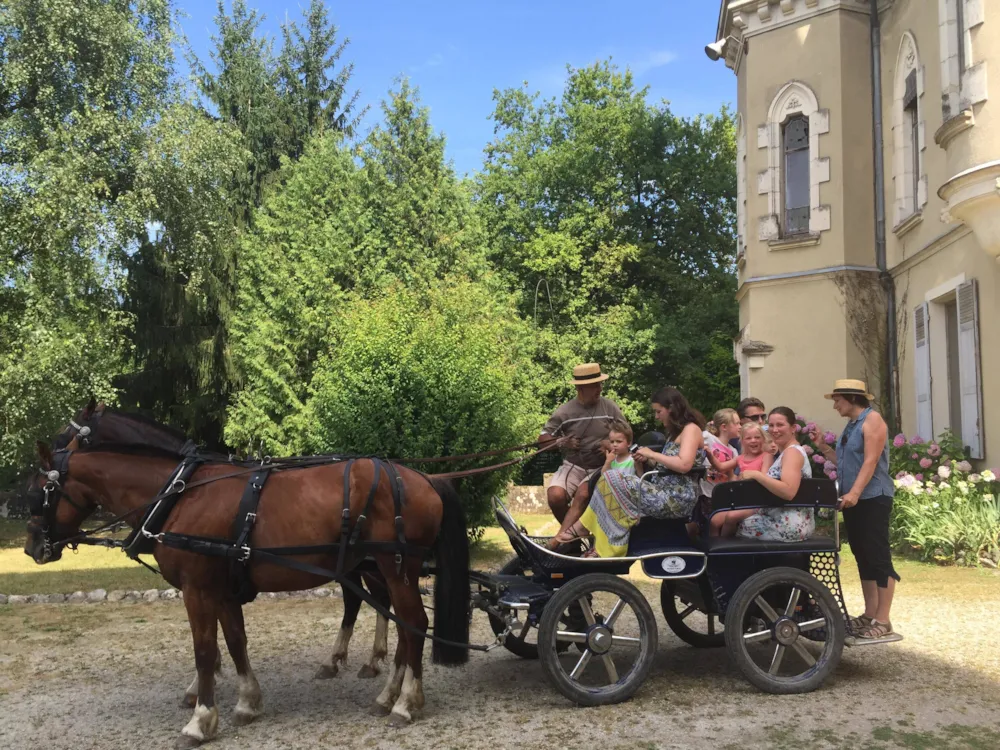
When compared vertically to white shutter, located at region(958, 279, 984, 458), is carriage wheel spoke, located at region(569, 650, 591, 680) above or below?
below

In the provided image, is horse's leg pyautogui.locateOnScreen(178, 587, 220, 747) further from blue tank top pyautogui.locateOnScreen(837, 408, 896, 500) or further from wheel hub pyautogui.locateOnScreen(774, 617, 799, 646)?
blue tank top pyautogui.locateOnScreen(837, 408, 896, 500)

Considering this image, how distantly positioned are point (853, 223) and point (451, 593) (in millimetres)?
11514

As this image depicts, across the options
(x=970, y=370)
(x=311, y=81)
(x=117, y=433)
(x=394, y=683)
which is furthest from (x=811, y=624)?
(x=311, y=81)

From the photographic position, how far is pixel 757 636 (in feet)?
18.4

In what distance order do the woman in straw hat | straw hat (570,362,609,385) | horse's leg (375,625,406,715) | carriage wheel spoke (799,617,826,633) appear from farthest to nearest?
straw hat (570,362,609,385) < the woman in straw hat < carriage wheel spoke (799,617,826,633) < horse's leg (375,625,406,715)

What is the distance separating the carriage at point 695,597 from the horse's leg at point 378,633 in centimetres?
64

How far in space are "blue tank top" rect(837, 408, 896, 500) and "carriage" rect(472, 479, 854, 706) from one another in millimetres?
592

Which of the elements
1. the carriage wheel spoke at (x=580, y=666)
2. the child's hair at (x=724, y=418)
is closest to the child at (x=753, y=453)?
the child's hair at (x=724, y=418)

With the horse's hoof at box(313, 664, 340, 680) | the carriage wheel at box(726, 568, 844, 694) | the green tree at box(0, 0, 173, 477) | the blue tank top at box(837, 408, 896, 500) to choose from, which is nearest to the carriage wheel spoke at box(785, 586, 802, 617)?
the carriage wheel at box(726, 568, 844, 694)

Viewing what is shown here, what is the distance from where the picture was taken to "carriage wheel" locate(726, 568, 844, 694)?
18.1ft

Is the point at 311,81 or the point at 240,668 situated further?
the point at 311,81

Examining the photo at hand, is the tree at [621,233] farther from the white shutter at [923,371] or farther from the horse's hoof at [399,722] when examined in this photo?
the horse's hoof at [399,722]

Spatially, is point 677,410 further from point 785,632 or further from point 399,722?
point 399,722

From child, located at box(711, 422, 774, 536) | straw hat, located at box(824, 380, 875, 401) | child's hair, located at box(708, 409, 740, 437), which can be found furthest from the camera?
child's hair, located at box(708, 409, 740, 437)
